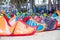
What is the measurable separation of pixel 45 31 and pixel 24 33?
0.24m

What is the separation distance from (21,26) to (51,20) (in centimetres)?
36

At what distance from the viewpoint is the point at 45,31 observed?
3.35 meters

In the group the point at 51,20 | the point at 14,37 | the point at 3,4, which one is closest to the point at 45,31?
the point at 51,20

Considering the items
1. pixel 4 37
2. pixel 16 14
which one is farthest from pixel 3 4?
pixel 4 37

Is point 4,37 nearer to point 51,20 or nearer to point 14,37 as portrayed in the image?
point 14,37

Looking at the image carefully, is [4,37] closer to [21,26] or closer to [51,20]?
[21,26]

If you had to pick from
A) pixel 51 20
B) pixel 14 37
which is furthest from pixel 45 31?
pixel 14 37

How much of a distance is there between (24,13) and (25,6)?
0.27 feet

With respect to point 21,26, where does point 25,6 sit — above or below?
above

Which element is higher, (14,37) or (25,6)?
(25,6)

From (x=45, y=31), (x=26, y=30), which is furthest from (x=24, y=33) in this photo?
(x=45, y=31)

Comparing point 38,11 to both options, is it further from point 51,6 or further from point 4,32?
point 4,32

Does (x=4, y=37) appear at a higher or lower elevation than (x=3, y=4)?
lower

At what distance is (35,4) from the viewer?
326 cm
